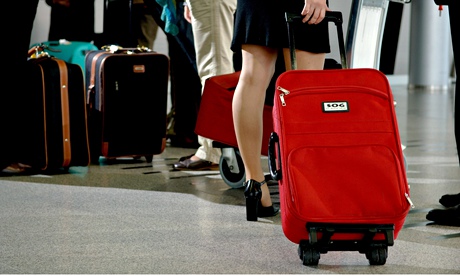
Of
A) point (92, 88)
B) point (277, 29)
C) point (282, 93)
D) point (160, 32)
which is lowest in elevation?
point (160, 32)

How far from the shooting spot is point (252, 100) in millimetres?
2779

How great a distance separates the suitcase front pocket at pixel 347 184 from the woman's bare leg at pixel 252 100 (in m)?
0.57

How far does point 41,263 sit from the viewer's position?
232cm

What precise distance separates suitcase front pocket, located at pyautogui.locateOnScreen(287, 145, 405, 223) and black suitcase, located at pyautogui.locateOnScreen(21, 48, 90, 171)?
6.45 feet

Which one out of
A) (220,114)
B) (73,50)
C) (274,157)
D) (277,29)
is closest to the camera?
(274,157)

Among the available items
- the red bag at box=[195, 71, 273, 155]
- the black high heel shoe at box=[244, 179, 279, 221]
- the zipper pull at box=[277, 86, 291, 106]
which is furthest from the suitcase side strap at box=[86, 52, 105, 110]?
the zipper pull at box=[277, 86, 291, 106]

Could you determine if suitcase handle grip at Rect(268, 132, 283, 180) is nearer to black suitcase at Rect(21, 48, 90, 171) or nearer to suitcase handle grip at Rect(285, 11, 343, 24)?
suitcase handle grip at Rect(285, 11, 343, 24)

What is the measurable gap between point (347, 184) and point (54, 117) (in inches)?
82.6

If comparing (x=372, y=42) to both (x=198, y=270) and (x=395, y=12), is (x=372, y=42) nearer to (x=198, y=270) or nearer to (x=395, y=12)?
(x=198, y=270)

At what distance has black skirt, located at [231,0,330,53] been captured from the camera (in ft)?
8.71

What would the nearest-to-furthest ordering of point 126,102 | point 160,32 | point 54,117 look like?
point 54,117 → point 126,102 → point 160,32

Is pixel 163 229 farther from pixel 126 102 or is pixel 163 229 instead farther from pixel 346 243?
pixel 126 102

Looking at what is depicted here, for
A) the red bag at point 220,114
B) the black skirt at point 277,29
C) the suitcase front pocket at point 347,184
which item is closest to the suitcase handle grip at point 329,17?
the black skirt at point 277,29

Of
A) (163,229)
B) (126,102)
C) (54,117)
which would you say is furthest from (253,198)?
(126,102)
